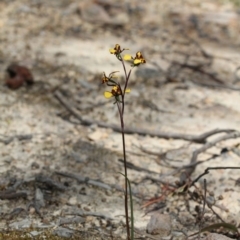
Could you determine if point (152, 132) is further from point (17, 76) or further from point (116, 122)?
point (17, 76)

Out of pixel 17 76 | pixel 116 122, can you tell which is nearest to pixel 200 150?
pixel 116 122

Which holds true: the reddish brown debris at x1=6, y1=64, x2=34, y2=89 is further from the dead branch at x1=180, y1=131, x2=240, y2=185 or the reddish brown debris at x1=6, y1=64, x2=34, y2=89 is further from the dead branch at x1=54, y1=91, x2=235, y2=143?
the dead branch at x1=180, y1=131, x2=240, y2=185

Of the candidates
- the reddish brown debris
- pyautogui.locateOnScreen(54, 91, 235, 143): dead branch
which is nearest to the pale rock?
pyautogui.locateOnScreen(54, 91, 235, 143): dead branch

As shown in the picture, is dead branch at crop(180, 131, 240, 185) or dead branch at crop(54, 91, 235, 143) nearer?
dead branch at crop(180, 131, 240, 185)

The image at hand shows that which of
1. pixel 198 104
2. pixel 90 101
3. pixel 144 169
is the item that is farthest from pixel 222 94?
pixel 144 169

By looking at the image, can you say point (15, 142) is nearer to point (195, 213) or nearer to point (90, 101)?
point (90, 101)

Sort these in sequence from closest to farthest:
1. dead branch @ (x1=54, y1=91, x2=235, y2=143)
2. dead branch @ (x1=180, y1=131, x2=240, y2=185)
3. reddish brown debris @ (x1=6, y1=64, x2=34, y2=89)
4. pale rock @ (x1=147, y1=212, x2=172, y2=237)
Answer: pale rock @ (x1=147, y1=212, x2=172, y2=237)
dead branch @ (x1=180, y1=131, x2=240, y2=185)
dead branch @ (x1=54, y1=91, x2=235, y2=143)
reddish brown debris @ (x1=6, y1=64, x2=34, y2=89)
